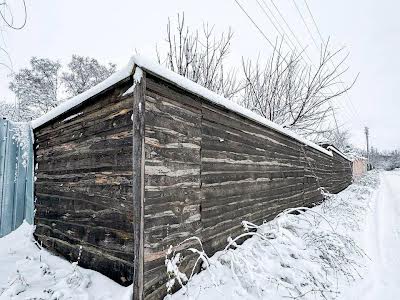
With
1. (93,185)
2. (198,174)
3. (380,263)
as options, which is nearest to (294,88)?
(380,263)

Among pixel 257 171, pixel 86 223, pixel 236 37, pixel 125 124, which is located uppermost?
pixel 236 37

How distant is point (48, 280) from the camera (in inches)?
108

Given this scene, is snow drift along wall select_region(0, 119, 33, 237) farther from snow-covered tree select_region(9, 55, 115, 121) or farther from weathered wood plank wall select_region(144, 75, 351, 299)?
snow-covered tree select_region(9, 55, 115, 121)

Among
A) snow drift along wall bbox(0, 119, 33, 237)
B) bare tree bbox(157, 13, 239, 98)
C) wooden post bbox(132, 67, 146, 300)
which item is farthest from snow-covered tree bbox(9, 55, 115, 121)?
wooden post bbox(132, 67, 146, 300)

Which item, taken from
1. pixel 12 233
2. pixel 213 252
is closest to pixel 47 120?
pixel 12 233

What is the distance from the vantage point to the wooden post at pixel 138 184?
2213 millimetres

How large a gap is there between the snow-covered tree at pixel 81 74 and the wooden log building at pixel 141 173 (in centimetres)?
1774

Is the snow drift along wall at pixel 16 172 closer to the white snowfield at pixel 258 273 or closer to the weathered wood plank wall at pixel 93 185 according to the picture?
the white snowfield at pixel 258 273

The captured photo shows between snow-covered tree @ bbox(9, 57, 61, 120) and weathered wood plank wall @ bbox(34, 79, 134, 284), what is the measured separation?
16.3 metres

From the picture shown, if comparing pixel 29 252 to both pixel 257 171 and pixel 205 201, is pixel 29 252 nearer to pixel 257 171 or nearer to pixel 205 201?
pixel 205 201

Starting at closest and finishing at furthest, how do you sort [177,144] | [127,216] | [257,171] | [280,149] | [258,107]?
[127,216] < [177,144] < [257,171] < [280,149] < [258,107]

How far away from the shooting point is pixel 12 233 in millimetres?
4293

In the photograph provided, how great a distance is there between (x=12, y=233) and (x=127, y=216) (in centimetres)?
325

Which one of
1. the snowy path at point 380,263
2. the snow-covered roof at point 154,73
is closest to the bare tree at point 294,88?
the snowy path at point 380,263
